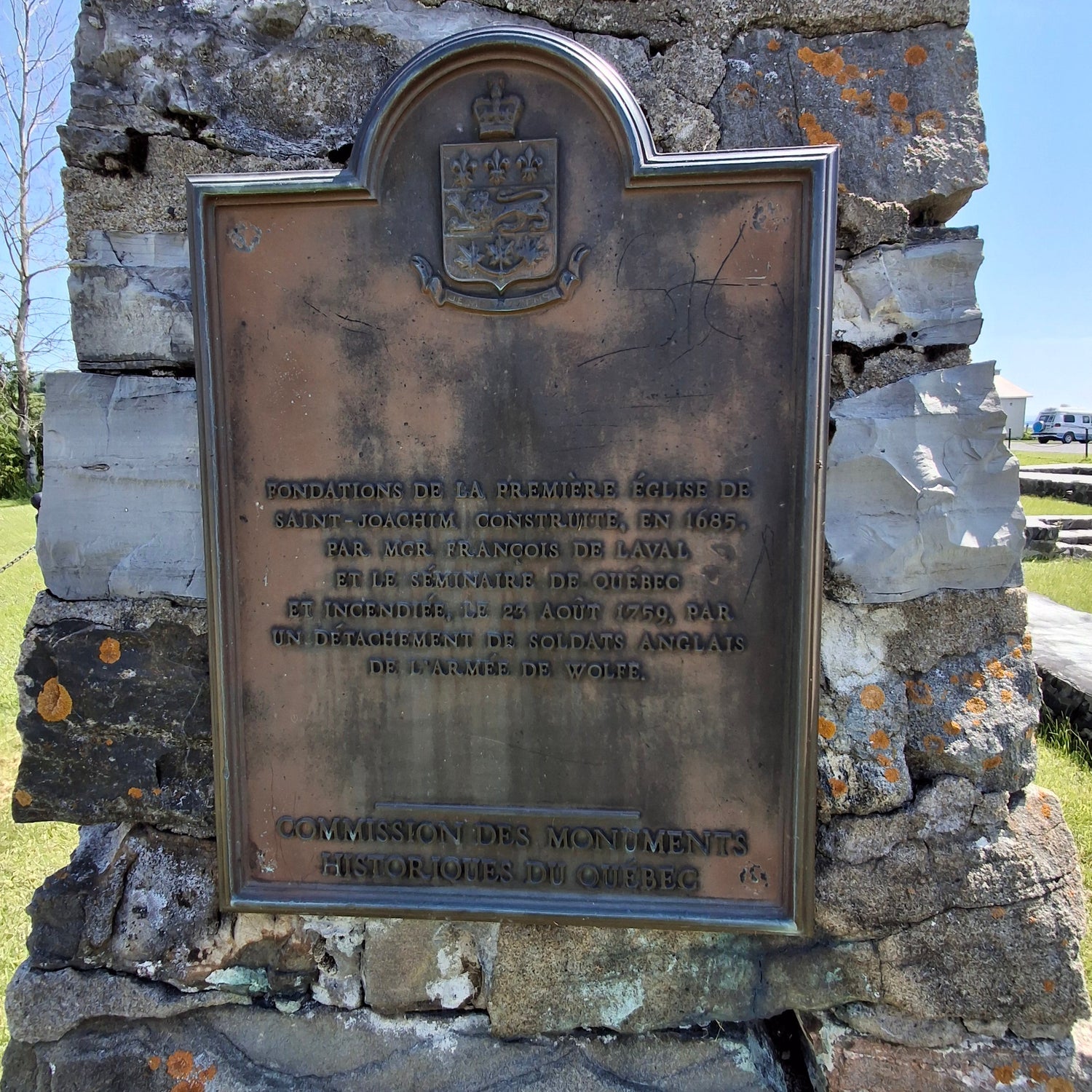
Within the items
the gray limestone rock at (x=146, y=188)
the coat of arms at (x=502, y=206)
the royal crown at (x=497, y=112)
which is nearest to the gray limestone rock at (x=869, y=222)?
the coat of arms at (x=502, y=206)

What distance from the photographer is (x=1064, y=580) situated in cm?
629

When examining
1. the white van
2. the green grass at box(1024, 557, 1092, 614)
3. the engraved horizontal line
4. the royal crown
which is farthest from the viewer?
the white van

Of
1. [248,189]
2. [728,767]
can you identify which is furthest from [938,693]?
[248,189]

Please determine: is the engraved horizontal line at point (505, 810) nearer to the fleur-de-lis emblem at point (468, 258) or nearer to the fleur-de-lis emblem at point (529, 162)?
the fleur-de-lis emblem at point (468, 258)

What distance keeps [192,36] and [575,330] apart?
108 cm

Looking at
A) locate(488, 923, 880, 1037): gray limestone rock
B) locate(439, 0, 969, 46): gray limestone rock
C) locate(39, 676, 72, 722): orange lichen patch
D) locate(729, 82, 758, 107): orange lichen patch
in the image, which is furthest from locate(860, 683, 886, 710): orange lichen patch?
locate(39, 676, 72, 722): orange lichen patch

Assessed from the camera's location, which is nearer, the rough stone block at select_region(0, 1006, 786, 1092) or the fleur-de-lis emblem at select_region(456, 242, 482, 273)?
the fleur-de-lis emblem at select_region(456, 242, 482, 273)

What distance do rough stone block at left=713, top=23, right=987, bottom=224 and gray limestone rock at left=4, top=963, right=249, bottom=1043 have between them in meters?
2.22

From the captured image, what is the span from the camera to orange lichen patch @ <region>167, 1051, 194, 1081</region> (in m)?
1.69

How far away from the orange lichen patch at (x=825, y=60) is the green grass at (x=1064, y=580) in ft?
15.0

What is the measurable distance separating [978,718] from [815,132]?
127 cm

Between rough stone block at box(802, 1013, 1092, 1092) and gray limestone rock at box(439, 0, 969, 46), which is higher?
gray limestone rock at box(439, 0, 969, 46)

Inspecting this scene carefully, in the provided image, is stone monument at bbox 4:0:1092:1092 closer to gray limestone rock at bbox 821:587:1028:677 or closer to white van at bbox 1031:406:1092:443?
gray limestone rock at bbox 821:587:1028:677

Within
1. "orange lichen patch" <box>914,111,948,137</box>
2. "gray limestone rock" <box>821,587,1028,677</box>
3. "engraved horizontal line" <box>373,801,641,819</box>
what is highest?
"orange lichen patch" <box>914,111,948,137</box>
